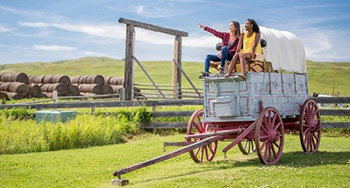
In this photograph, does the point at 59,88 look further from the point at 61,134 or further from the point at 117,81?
the point at 61,134

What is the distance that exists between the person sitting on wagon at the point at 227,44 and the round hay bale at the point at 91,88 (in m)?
23.1

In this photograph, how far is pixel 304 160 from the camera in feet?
30.0

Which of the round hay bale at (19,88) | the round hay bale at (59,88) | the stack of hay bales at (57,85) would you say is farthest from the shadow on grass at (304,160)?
the stack of hay bales at (57,85)

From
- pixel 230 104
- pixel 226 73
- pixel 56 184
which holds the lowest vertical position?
pixel 56 184

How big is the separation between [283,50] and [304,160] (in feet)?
9.22

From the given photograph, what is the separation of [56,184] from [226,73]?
3757 millimetres

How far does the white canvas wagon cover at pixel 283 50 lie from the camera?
33.5 ft

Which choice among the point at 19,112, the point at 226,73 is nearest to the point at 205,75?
the point at 226,73

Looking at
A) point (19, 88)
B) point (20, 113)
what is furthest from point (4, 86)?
point (20, 113)

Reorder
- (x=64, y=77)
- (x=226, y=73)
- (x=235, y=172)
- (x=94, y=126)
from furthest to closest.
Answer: (x=64, y=77)
(x=94, y=126)
(x=226, y=73)
(x=235, y=172)

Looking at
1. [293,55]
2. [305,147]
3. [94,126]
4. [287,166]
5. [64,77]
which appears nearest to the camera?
[287,166]

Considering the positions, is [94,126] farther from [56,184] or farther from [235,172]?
[235,172]

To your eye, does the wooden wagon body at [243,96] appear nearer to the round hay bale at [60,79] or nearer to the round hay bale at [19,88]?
the round hay bale at [19,88]

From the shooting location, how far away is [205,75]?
9367 mm
